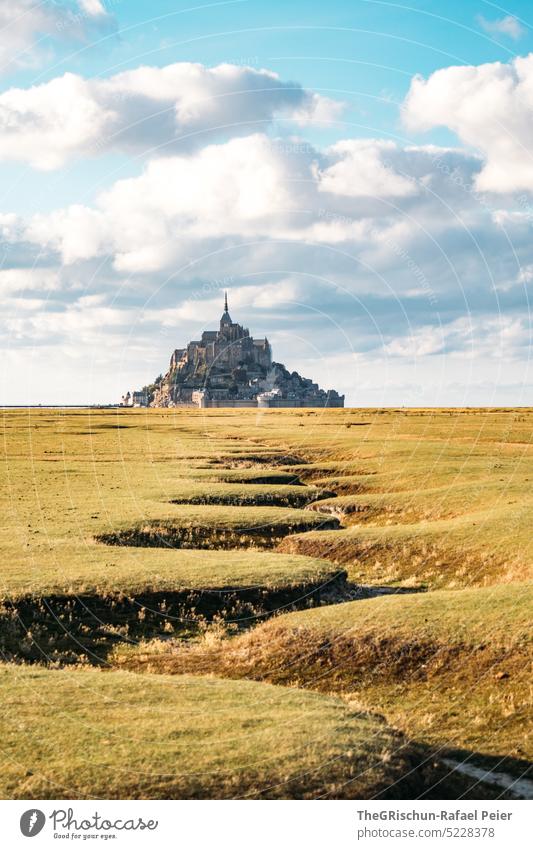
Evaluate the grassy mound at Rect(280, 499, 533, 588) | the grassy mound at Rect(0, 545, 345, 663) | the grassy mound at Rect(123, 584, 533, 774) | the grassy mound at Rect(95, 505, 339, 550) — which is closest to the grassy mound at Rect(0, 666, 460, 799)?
the grassy mound at Rect(123, 584, 533, 774)

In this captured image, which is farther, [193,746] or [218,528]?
[218,528]

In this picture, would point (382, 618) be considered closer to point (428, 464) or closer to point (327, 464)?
point (428, 464)

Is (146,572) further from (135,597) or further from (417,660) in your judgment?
(417,660)

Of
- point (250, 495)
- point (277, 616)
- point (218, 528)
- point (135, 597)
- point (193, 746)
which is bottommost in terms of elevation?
point (277, 616)

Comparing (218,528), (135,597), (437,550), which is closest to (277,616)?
(135,597)

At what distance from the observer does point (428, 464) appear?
6919cm

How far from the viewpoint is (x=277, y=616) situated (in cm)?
2906

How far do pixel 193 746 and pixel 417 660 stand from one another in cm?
954

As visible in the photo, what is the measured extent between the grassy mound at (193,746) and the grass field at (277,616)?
64 millimetres

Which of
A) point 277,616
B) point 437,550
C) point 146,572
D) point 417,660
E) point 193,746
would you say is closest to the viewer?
point 193,746

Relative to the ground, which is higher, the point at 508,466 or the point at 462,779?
the point at 508,466

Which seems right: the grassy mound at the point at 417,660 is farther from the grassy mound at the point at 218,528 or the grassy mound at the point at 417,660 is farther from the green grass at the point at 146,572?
the grassy mound at the point at 218,528

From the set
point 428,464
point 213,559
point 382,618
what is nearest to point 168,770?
point 382,618
